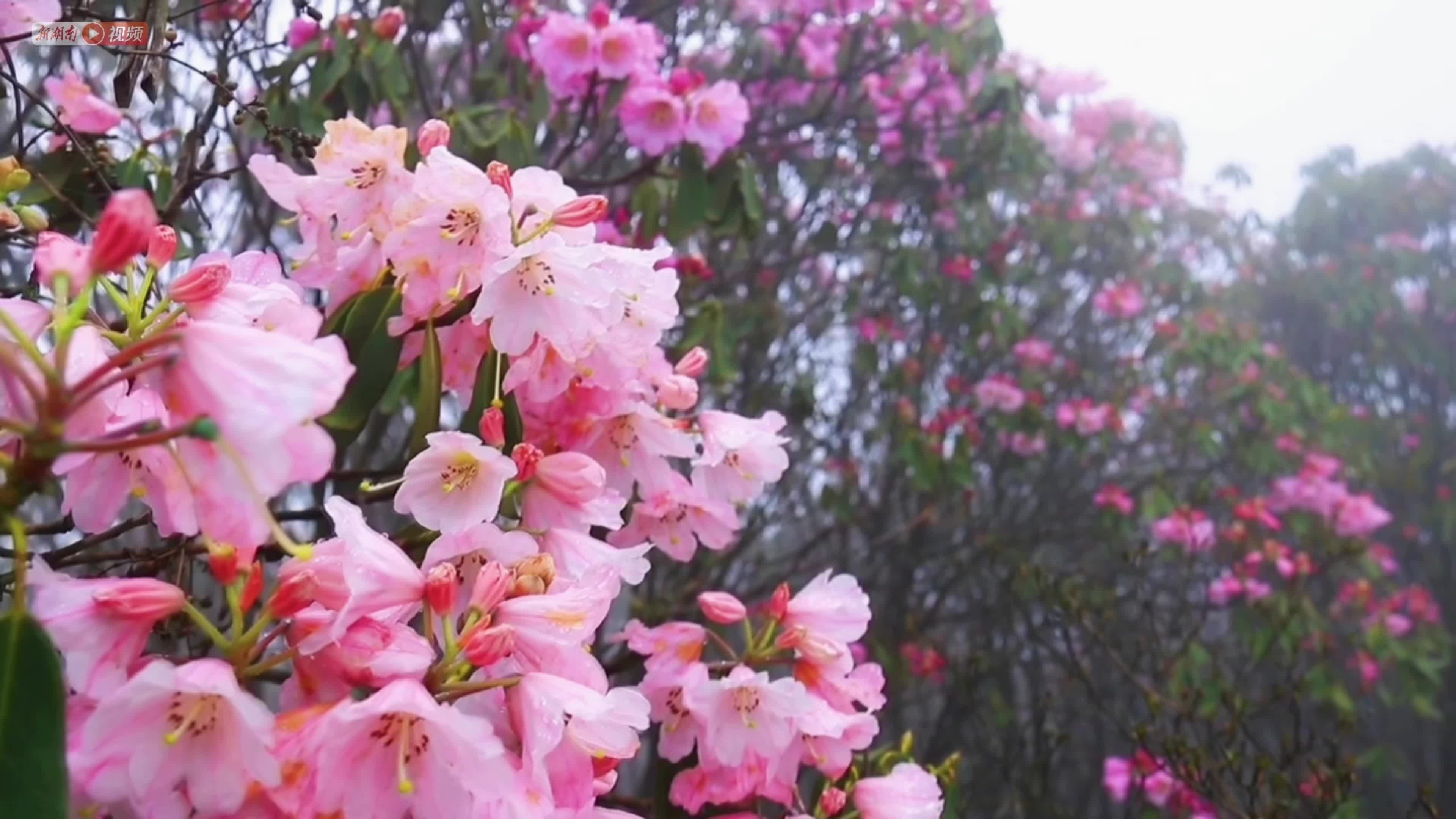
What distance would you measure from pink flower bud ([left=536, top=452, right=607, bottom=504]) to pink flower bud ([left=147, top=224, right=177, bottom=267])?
267mm

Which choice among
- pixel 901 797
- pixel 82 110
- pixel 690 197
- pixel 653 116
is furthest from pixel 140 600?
pixel 653 116

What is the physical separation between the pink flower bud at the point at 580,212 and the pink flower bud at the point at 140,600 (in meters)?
0.35

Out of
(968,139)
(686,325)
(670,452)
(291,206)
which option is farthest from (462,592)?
(968,139)

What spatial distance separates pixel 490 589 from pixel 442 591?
3 cm

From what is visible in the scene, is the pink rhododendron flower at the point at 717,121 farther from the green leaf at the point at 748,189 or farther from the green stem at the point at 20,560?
the green stem at the point at 20,560

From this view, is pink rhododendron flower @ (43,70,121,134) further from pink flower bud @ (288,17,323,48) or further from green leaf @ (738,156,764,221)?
green leaf @ (738,156,764,221)

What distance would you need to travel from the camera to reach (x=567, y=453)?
2.47 feet

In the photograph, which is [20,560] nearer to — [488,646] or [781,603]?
[488,646]

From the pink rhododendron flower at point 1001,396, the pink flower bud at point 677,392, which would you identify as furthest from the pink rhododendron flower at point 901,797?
the pink rhododendron flower at point 1001,396

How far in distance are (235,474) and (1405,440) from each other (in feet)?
18.4

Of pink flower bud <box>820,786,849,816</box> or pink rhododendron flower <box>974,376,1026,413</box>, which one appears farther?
pink rhododendron flower <box>974,376,1026,413</box>

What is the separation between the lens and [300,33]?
1.72 meters

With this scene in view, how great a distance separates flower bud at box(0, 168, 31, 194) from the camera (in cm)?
72

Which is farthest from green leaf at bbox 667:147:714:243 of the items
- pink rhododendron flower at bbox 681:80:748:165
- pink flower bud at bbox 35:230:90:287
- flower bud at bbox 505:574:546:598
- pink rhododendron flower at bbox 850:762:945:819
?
pink flower bud at bbox 35:230:90:287
